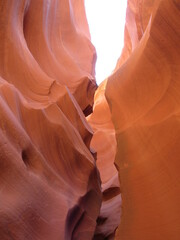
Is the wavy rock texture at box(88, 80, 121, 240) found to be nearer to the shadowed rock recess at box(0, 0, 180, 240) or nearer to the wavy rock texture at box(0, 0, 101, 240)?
the shadowed rock recess at box(0, 0, 180, 240)

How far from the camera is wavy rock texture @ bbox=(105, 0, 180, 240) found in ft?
8.15

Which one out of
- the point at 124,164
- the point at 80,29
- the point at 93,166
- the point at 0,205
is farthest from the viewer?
the point at 80,29

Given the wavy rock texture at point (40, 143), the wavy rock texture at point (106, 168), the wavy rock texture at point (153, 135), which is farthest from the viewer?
the wavy rock texture at point (106, 168)

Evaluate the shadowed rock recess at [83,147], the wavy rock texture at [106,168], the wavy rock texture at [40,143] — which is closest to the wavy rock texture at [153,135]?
the shadowed rock recess at [83,147]

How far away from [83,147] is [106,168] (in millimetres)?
2374

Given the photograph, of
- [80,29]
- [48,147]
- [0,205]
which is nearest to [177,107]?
[48,147]

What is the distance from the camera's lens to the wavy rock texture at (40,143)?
230 centimetres

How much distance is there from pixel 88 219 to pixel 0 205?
1.22 metres

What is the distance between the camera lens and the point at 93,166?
3.32 m

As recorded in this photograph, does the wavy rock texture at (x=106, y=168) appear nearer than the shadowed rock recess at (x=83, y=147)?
No

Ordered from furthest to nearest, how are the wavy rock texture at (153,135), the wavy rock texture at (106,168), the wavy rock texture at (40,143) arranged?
the wavy rock texture at (106,168)
the wavy rock texture at (153,135)
the wavy rock texture at (40,143)

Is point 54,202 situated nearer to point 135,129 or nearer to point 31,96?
point 135,129

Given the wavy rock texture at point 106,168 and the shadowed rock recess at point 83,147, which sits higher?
the shadowed rock recess at point 83,147

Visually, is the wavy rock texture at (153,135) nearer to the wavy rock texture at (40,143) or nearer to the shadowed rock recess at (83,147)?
the shadowed rock recess at (83,147)
